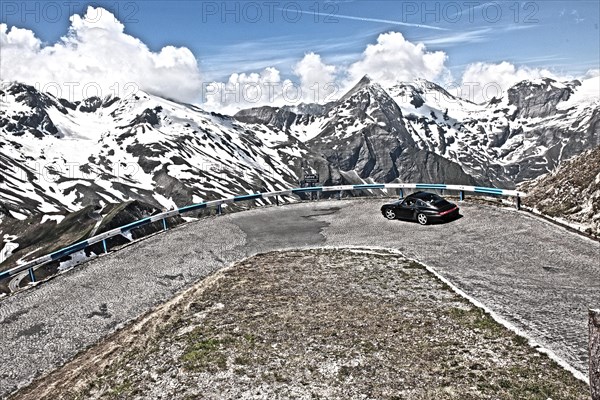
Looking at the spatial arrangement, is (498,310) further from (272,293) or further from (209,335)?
(209,335)

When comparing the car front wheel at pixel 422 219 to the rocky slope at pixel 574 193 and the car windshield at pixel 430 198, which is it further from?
the rocky slope at pixel 574 193

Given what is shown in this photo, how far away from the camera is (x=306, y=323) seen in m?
14.2

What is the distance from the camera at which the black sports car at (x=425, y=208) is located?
28.1m

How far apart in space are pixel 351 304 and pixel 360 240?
35.3ft

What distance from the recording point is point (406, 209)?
29.4 meters

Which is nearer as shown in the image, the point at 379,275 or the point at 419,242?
the point at 379,275

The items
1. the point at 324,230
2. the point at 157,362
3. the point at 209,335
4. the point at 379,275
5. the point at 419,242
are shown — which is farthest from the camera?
the point at 324,230

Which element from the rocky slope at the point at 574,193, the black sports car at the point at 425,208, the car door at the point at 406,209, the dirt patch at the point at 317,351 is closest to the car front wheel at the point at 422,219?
the black sports car at the point at 425,208

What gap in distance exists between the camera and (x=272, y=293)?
17.4 m

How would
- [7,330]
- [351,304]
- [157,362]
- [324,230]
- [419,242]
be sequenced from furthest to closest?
[324,230]
[419,242]
[7,330]
[351,304]
[157,362]

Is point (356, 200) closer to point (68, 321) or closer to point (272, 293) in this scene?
point (272, 293)

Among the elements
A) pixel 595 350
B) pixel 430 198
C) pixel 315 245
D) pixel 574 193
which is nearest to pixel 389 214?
pixel 430 198

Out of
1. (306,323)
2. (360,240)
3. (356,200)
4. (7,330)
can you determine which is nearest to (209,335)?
(306,323)

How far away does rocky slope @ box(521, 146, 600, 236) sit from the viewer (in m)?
24.6
